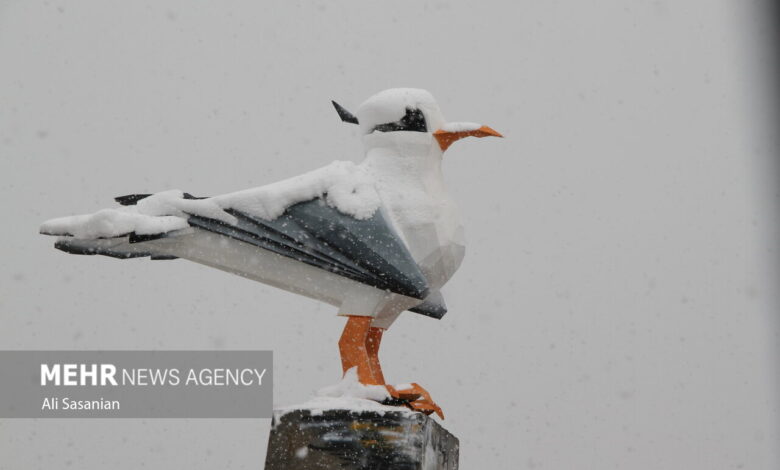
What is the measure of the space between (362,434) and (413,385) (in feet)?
1.43

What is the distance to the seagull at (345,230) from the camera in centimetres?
322

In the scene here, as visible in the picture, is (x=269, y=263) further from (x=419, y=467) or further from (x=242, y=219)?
(x=419, y=467)

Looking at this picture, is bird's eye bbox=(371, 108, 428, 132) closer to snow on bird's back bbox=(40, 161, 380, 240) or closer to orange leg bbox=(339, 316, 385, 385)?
snow on bird's back bbox=(40, 161, 380, 240)

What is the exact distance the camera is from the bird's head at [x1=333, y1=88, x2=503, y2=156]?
3459mm

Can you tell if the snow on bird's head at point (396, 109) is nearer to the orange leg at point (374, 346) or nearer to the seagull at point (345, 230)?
the seagull at point (345, 230)

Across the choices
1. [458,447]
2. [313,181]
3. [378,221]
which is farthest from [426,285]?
[458,447]

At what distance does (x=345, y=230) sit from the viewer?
3.23 metres

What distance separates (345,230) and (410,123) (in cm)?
53

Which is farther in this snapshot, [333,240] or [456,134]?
[456,134]

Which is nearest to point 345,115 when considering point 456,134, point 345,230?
point 456,134

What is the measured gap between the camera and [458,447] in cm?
379

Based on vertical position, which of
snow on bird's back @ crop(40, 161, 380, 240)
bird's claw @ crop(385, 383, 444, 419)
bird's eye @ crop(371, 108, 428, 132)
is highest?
bird's eye @ crop(371, 108, 428, 132)

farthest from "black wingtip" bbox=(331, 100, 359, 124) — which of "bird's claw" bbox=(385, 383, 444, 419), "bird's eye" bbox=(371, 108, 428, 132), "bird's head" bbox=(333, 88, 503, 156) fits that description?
"bird's claw" bbox=(385, 383, 444, 419)

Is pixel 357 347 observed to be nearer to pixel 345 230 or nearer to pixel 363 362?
pixel 363 362
